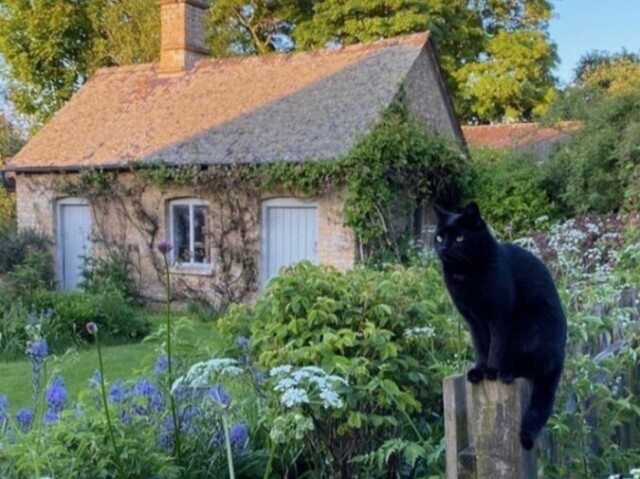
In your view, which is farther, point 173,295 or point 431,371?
point 173,295

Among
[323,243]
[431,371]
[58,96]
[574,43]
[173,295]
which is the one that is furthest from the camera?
[574,43]

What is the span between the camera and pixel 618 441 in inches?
144

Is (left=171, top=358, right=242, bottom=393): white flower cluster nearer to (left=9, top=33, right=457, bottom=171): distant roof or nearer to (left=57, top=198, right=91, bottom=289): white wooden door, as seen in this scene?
(left=9, top=33, right=457, bottom=171): distant roof

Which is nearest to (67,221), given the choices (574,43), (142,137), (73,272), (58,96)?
(73,272)

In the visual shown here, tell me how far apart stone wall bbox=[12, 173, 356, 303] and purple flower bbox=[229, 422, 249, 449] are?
8.97 m

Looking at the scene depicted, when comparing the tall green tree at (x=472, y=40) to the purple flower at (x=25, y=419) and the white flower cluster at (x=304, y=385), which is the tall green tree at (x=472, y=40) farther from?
the white flower cluster at (x=304, y=385)

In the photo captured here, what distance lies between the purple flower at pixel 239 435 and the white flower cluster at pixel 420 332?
989mm

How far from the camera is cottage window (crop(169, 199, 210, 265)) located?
14.3 meters

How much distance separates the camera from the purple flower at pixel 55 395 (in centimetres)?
351

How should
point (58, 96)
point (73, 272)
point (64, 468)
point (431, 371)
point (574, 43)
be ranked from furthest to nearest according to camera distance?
point (574, 43)
point (58, 96)
point (73, 272)
point (431, 371)
point (64, 468)

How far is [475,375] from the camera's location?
7.32ft

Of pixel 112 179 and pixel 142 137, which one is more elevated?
pixel 142 137

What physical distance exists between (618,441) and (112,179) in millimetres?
13053

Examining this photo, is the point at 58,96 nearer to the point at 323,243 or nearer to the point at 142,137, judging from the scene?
the point at 142,137
